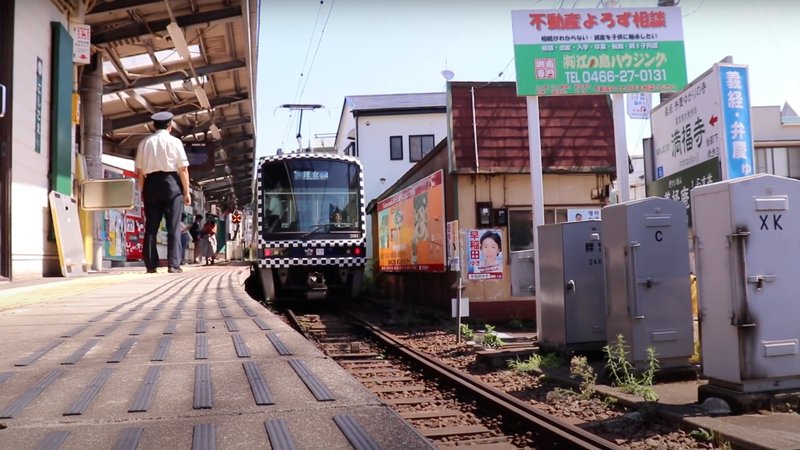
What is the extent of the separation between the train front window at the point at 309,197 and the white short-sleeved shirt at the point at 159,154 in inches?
239

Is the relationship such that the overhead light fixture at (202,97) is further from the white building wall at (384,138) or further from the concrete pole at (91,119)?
the white building wall at (384,138)

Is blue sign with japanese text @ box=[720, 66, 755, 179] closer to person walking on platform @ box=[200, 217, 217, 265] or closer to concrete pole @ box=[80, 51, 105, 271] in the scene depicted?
concrete pole @ box=[80, 51, 105, 271]

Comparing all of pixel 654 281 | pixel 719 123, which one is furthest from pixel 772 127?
pixel 654 281

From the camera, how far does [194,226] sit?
18.5m

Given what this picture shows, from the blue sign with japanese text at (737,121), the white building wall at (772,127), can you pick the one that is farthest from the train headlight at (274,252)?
the white building wall at (772,127)

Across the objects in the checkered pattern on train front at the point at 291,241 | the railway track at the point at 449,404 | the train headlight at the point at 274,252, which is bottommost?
the railway track at the point at 449,404

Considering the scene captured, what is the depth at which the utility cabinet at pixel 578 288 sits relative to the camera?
24.4ft

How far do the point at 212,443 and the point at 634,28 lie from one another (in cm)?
757

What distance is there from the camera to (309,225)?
13.4m

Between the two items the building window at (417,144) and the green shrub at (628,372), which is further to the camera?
the building window at (417,144)

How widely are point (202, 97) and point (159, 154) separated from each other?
11.6 metres

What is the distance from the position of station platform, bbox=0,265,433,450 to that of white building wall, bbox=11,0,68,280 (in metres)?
4.77

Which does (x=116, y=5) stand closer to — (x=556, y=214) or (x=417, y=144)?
(x=556, y=214)

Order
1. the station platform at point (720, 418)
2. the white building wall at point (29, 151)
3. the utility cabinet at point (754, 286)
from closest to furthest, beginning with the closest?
1. the station platform at point (720, 418)
2. the utility cabinet at point (754, 286)
3. the white building wall at point (29, 151)
